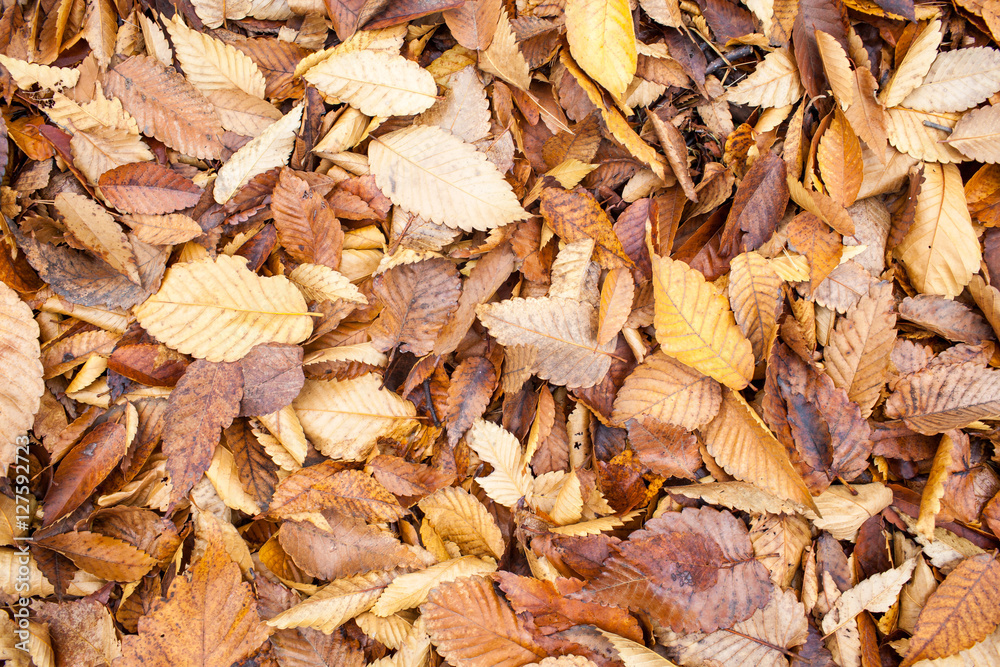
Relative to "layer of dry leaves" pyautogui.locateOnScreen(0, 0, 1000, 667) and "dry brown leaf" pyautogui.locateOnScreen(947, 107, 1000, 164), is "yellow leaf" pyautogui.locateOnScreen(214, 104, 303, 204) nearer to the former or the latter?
"layer of dry leaves" pyautogui.locateOnScreen(0, 0, 1000, 667)

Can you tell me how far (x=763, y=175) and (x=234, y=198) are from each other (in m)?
1.31

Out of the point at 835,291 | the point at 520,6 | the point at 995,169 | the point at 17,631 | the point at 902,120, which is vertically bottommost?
the point at 17,631

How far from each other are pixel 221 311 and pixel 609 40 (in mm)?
1095

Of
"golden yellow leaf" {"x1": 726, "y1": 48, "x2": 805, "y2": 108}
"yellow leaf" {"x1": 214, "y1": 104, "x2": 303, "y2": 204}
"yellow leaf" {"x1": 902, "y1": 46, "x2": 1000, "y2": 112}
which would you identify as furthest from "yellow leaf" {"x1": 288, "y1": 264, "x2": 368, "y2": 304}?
"yellow leaf" {"x1": 902, "y1": 46, "x2": 1000, "y2": 112}

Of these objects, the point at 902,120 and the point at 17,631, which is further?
the point at 902,120

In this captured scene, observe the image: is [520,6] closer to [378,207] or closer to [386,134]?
[386,134]

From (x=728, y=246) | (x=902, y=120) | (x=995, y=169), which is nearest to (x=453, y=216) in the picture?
(x=728, y=246)

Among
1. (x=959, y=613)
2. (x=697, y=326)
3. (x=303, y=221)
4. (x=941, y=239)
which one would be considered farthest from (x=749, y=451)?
(x=303, y=221)

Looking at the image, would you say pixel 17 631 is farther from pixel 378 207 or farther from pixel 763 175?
pixel 763 175

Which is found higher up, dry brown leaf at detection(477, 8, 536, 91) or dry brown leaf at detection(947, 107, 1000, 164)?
dry brown leaf at detection(477, 8, 536, 91)

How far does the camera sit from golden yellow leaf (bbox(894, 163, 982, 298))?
4.89ft

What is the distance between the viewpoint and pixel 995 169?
1532 millimetres

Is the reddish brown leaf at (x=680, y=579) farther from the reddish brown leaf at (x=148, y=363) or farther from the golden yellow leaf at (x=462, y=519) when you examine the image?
the reddish brown leaf at (x=148, y=363)

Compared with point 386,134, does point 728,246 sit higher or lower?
lower
